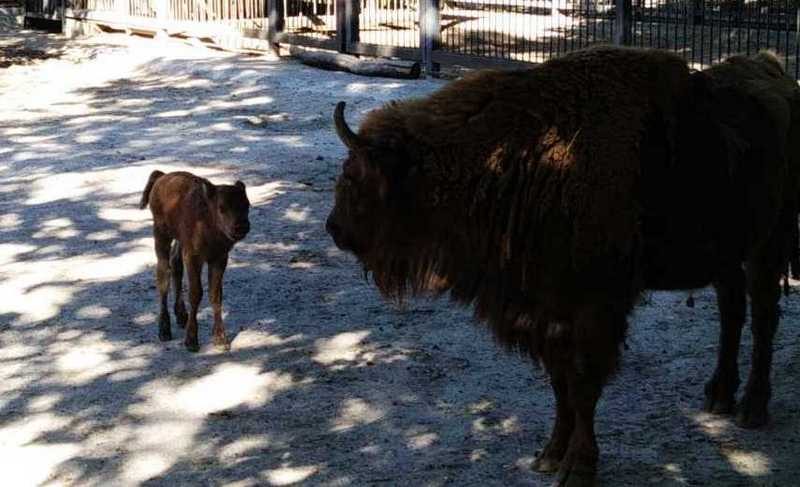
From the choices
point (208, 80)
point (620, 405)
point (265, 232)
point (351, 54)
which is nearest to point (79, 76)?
point (208, 80)

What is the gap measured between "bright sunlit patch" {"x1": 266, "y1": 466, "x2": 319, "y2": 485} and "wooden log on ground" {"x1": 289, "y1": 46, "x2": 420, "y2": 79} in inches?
438

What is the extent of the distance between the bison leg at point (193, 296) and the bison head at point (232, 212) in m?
0.32

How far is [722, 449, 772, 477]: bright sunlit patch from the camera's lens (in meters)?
5.36

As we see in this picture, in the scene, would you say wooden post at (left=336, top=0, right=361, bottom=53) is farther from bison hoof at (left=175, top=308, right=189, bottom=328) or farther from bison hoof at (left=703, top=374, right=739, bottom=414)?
bison hoof at (left=703, top=374, right=739, bottom=414)

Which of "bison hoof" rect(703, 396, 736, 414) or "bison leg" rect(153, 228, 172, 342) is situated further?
"bison leg" rect(153, 228, 172, 342)

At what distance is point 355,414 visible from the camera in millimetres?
6125

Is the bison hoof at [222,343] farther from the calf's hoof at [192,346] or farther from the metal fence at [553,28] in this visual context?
the metal fence at [553,28]

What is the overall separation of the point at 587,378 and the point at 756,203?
1.10m

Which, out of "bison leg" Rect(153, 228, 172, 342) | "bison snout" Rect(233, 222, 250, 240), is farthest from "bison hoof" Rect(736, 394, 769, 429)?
"bison leg" Rect(153, 228, 172, 342)

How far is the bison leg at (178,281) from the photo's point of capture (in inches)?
296

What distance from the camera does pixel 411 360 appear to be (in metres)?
6.87

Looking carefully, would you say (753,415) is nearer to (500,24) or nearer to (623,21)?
(623,21)

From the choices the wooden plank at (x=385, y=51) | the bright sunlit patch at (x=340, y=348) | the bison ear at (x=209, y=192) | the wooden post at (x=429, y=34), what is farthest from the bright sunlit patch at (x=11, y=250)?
the wooden plank at (x=385, y=51)

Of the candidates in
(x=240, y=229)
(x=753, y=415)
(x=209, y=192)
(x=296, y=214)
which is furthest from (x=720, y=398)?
(x=296, y=214)
